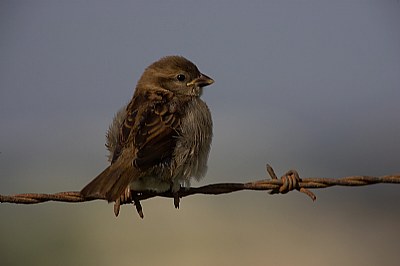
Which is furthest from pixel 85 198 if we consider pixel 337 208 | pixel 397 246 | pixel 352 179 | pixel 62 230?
pixel 337 208

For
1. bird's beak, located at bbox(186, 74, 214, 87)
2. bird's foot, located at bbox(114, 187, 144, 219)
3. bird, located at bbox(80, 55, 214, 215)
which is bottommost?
bird's foot, located at bbox(114, 187, 144, 219)

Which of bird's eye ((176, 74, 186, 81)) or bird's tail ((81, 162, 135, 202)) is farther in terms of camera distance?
bird's eye ((176, 74, 186, 81))

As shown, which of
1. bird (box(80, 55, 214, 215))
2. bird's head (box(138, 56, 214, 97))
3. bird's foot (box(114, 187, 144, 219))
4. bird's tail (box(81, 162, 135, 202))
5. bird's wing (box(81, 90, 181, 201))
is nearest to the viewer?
bird's tail (box(81, 162, 135, 202))

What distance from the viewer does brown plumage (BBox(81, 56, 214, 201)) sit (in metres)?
6.84

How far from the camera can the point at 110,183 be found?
675cm

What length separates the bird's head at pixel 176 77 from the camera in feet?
27.1

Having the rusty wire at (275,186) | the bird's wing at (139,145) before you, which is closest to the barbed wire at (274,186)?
the rusty wire at (275,186)

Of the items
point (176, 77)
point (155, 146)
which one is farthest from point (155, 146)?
point (176, 77)

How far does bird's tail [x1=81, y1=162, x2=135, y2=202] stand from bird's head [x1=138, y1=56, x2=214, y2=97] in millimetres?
1401

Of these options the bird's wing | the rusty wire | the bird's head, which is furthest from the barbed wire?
the bird's head

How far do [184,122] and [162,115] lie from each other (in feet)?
0.52

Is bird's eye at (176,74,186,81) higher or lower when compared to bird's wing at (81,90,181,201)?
higher

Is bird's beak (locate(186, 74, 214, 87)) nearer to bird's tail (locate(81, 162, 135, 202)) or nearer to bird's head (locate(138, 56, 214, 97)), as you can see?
bird's head (locate(138, 56, 214, 97))

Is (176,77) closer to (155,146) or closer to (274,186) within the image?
(155,146)
